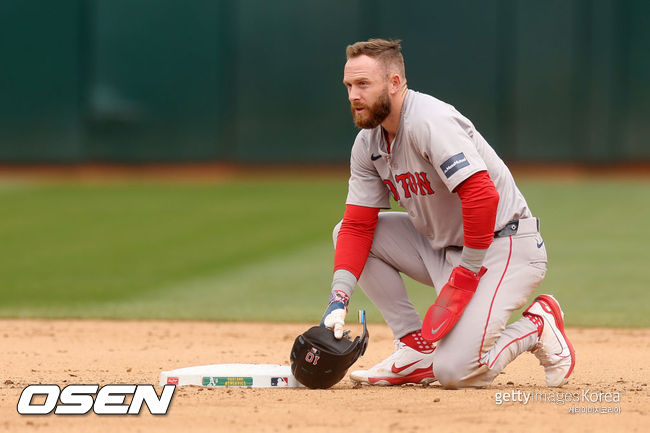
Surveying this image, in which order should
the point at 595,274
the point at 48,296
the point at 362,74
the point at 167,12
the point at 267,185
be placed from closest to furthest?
the point at 362,74 < the point at 48,296 < the point at 595,274 < the point at 267,185 < the point at 167,12

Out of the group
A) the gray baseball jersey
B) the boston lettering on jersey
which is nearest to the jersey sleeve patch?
the gray baseball jersey

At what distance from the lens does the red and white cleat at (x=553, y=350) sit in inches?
173

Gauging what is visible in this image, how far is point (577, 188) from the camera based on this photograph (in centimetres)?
1622

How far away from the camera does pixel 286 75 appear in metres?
19.2

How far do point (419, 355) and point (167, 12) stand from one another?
15.5 m

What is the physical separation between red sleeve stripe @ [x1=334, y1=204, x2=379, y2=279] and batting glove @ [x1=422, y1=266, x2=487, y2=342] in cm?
45

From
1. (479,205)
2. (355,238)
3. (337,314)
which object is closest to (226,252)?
(355,238)

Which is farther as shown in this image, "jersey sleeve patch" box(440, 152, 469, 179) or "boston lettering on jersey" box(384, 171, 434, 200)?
"boston lettering on jersey" box(384, 171, 434, 200)

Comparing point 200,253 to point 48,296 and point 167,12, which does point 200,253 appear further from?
point 167,12

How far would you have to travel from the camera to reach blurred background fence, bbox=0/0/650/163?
60.6 feet

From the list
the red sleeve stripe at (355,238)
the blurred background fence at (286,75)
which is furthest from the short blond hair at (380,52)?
the blurred background fence at (286,75)

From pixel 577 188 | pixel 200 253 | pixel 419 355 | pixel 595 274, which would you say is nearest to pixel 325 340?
pixel 419 355

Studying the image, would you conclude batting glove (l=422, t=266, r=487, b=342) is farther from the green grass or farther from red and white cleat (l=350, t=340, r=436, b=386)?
the green grass

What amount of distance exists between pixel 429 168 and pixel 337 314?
0.75 meters
